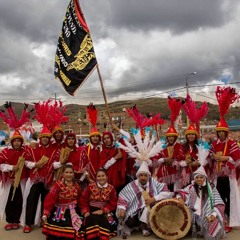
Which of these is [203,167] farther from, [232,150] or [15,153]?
[15,153]

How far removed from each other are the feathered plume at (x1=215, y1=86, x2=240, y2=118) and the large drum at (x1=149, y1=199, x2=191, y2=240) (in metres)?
1.83

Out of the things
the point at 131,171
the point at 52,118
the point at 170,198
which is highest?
the point at 52,118

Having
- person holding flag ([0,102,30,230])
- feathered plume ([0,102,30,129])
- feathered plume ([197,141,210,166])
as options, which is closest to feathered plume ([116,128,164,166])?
feathered plume ([197,141,210,166])

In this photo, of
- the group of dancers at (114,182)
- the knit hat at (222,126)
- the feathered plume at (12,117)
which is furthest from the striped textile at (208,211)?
the feathered plume at (12,117)

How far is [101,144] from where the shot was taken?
20.9 feet

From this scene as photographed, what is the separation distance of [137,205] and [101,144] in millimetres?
1408

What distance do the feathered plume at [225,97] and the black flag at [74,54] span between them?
2.54 meters

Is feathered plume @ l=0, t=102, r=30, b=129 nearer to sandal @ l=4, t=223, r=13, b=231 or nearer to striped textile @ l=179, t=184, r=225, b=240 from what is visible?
sandal @ l=4, t=223, r=13, b=231

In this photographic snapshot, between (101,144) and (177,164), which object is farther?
(101,144)

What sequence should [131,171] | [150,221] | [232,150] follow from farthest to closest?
1. [131,171]
2. [232,150]
3. [150,221]

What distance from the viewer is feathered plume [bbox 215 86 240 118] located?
5949 mm

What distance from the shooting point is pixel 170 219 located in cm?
520

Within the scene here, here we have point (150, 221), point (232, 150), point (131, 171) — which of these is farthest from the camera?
point (131, 171)

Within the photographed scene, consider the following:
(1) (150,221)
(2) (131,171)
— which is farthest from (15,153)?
(1) (150,221)
